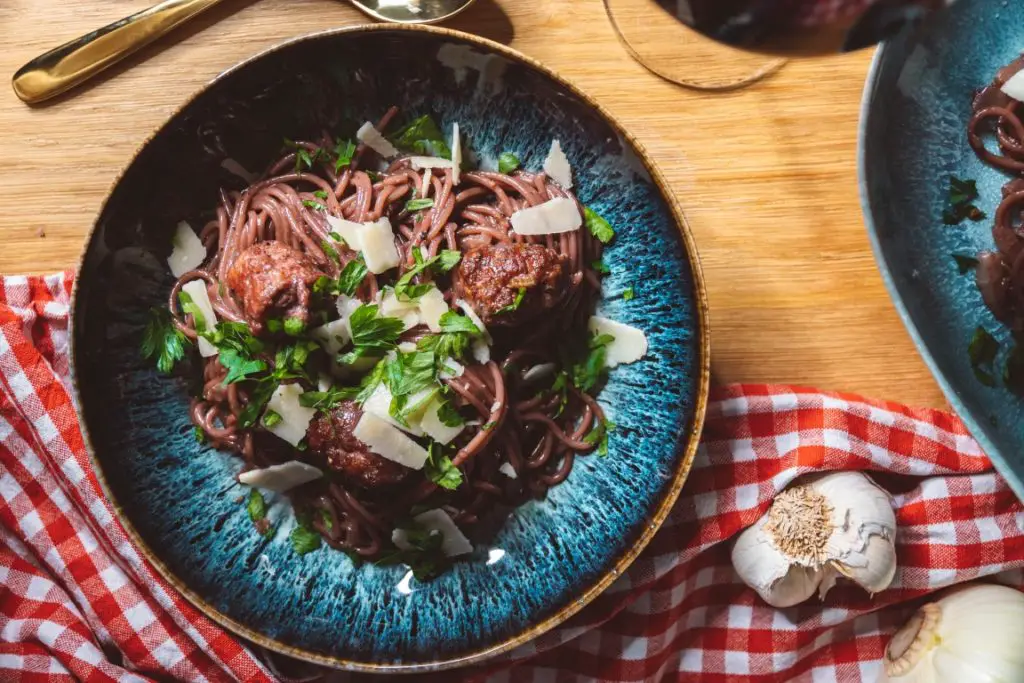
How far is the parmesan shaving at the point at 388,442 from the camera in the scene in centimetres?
295

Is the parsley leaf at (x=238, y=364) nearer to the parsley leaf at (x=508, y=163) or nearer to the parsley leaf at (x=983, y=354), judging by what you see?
the parsley leaf at (x=508, y=163)

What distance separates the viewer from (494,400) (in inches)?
125

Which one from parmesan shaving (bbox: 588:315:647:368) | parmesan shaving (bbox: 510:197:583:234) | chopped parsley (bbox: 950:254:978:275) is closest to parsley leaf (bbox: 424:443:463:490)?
parmesan shaving (bbox: 588:315:647:368)

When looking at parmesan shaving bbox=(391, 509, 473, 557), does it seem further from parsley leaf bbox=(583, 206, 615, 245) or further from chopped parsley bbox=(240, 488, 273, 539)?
parsley leaf bbox=(583, 206, 615, 245)

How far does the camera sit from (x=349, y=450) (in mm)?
3068

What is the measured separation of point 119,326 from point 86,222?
24.6 inches

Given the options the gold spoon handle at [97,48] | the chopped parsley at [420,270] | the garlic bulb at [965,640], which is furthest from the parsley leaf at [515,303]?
the garlic bulb at [965,640]

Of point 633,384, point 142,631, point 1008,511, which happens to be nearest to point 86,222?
point 142,631

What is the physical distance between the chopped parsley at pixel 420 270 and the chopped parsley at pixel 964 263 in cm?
211

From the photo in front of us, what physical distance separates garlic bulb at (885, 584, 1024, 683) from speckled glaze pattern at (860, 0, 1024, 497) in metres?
0.56

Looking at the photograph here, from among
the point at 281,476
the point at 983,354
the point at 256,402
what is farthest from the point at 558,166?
the point at 983,354

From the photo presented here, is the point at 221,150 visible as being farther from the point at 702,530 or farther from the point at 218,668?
the point at 702,530

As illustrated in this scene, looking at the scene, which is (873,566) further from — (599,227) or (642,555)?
(599,227)

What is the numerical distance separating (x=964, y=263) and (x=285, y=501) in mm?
2997
